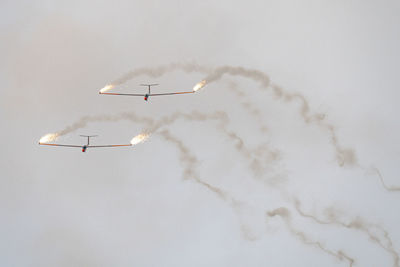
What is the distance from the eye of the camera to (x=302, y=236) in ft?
199

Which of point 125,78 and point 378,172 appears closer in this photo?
point 125,78

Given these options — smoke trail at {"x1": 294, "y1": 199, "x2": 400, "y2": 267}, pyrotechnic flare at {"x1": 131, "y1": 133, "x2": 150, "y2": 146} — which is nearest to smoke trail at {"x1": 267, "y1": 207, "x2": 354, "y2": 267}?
smoke trail at {"x1": 294, "y1": 199, "x2": 400, "y2": 267}

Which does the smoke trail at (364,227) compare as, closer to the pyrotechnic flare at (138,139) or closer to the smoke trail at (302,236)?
the smoke trail at (302,236)

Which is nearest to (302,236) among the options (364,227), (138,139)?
(364,227)

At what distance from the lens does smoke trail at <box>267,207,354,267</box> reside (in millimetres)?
59781

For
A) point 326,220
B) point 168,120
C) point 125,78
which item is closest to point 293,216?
point 326,220

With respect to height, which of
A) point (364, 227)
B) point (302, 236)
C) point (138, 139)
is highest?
point (138, 139)

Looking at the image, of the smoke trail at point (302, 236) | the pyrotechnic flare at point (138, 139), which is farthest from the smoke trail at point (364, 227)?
the pyrotechnic flare at point (138, 139)

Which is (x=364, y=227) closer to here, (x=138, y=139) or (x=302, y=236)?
(x=302, y=236)

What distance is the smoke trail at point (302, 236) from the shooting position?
196ft

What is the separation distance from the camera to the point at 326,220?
59.6m

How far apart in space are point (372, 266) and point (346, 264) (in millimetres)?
2896

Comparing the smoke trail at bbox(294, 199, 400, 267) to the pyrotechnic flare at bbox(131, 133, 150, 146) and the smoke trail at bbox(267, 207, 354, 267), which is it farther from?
the pyrotechnic flare at bbox(131, 133, 150, 146)

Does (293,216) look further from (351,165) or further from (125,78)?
(125,78)
